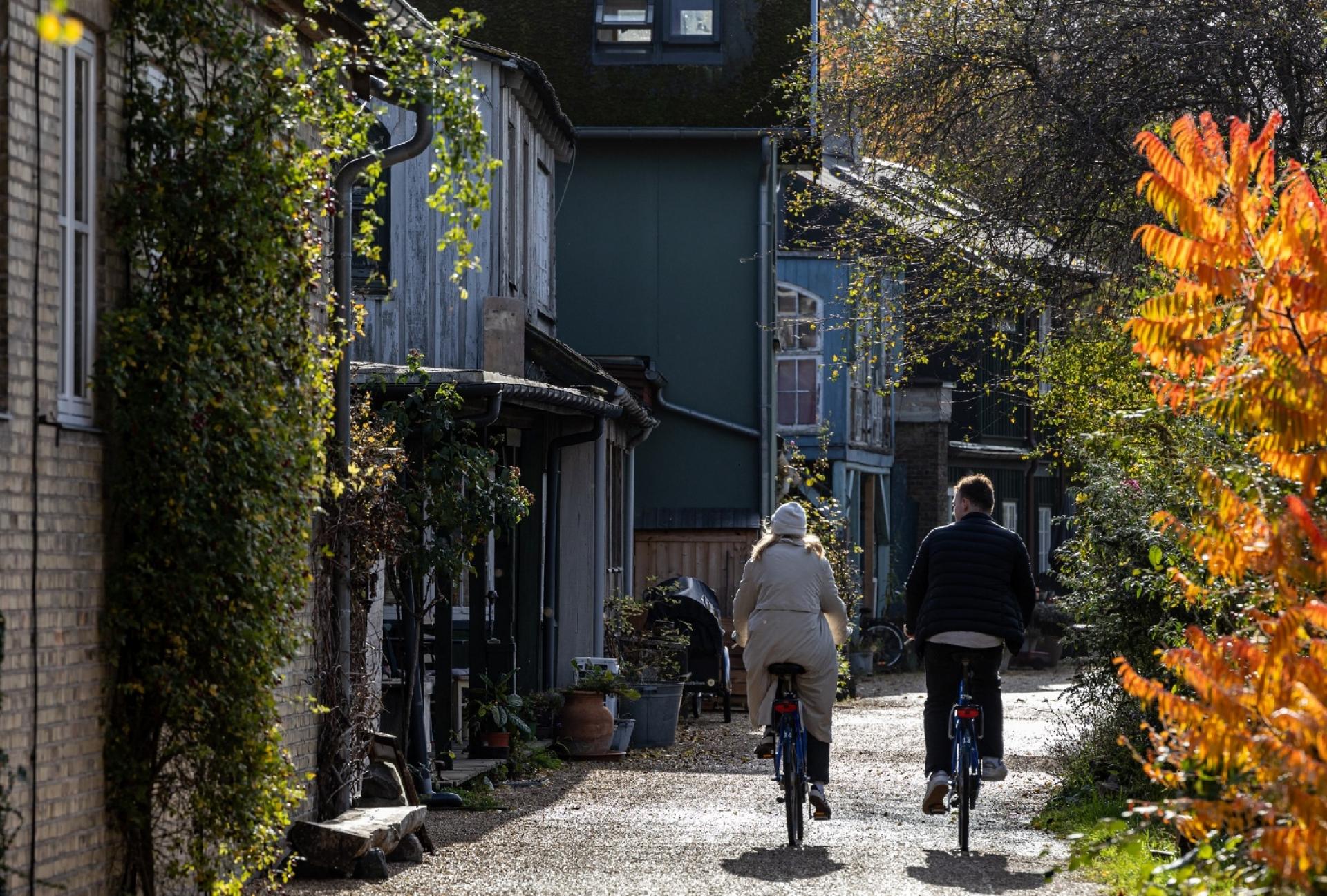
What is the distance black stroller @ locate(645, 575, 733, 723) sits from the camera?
62.3 feet

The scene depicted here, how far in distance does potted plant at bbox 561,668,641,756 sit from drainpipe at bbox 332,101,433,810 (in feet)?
16.6

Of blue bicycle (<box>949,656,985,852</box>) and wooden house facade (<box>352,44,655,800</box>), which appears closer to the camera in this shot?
blue bicycle (<box>949,656,985,852</box>)

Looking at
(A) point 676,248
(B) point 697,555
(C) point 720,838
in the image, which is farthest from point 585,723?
(A) point 676,248

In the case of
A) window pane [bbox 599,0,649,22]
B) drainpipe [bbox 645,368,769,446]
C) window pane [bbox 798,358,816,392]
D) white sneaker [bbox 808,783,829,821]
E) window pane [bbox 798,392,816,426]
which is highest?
window pane [bbox 599,0,649,22]

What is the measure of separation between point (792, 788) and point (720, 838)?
0.80m

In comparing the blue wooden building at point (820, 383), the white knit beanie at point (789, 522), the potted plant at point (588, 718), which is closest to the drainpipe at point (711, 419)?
the blue wooden building at point (820, 383)

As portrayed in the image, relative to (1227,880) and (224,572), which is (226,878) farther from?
(1227,880)

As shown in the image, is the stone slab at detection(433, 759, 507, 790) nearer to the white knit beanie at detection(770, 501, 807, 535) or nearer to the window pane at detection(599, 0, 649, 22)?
the white knit beanie at detection(770, 501, 807, 535)

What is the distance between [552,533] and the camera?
16.6 metres

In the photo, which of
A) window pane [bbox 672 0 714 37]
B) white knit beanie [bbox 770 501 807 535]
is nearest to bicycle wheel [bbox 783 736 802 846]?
white knit beanie [bbox 770 501 807 535]

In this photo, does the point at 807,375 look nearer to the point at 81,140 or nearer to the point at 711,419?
the point at 711,419

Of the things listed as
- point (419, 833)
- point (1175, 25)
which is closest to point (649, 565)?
point (1175, 25)

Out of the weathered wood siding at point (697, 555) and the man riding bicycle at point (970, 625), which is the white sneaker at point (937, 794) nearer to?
the man riding bicycle at point (970, 625)

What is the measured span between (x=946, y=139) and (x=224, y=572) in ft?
32.5
